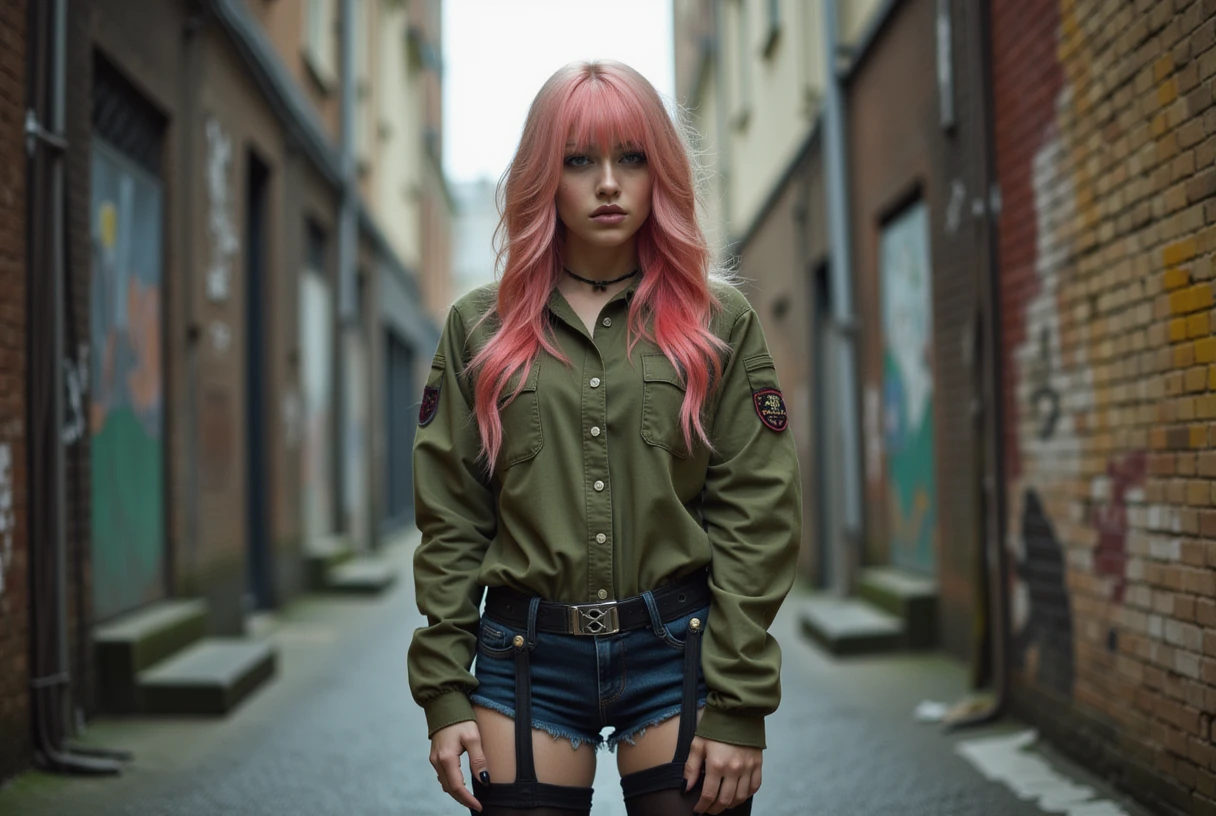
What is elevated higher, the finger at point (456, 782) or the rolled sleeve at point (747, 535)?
the rolled sleeve at point (747, 535)

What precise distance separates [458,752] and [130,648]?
4.20 m

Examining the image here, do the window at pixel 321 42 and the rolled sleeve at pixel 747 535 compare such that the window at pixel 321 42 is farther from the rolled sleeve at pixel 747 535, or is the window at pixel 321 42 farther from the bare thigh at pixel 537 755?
the bare thigh at pixel 537 755

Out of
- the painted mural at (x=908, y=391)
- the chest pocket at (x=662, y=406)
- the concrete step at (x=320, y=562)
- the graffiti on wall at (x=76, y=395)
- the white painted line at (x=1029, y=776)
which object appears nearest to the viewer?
the chest pocket at (x=662, y=406)

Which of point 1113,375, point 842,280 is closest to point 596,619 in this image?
point 1113,375

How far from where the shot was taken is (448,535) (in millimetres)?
2127

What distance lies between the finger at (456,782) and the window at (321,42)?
Result: 34.3 ft

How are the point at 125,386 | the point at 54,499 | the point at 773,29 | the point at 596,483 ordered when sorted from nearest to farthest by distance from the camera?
the point at 596,483 < the point at 54,499 < the point at 125,386 < the point at 773,29

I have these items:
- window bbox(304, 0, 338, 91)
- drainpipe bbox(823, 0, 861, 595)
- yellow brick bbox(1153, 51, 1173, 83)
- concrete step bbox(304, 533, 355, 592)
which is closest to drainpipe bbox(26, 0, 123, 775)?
yellow brick bbox(1153, 51, 1173, 83)

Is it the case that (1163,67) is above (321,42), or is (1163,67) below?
below

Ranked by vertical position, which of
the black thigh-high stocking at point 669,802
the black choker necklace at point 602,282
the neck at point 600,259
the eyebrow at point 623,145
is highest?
the eyebrow at point 623,145

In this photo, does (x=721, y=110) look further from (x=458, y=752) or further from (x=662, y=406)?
(x=458, y=752)

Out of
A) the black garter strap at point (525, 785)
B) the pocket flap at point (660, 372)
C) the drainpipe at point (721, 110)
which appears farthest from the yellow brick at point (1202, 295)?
the drainpipe at point (721, 110)

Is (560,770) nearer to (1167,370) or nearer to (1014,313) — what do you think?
(1167,370)

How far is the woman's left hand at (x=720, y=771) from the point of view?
1.98 metres
